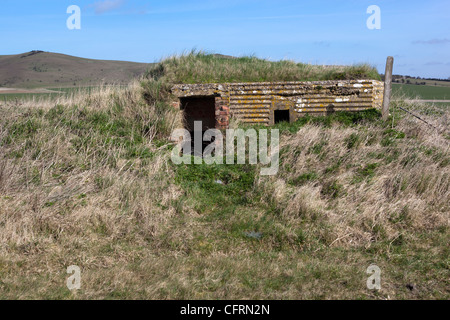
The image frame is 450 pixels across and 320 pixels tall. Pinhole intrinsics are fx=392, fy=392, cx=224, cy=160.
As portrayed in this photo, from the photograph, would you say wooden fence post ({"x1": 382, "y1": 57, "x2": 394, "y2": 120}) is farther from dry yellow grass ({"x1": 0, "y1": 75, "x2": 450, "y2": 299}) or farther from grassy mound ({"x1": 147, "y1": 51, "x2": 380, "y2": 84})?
dry yellow grass ({"x1": 0, "y1": 75, "x2": 450, "y2": 299})

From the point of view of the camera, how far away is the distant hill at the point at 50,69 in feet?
131

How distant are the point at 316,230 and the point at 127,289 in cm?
289

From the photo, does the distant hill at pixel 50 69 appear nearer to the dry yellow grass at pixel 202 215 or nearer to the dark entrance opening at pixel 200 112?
the dark entrance opening at pixel 200 112

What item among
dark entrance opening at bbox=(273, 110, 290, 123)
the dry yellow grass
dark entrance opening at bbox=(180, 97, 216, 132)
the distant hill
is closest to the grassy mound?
dark entrance opening at bbox=(180, 97, 216, 132)

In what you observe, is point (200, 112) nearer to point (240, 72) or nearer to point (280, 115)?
point (240, 72)

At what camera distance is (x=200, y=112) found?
10.4 metres

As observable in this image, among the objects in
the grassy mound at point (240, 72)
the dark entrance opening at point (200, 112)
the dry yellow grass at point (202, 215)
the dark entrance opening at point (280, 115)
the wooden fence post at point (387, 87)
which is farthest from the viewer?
the dark entrance opening at point (280, 115)

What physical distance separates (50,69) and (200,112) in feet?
139

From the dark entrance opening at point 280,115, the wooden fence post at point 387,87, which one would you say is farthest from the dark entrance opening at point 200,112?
the wooden fence post at point 387,87

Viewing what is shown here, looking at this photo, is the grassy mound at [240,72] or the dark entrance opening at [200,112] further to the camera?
the dark entrance opening at [200,112]

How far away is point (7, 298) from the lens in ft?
13.5

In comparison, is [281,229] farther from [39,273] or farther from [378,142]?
[378,142]

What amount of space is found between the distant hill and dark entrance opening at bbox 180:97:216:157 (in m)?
28.5

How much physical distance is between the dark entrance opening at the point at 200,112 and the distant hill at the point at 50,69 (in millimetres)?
A: 28529
